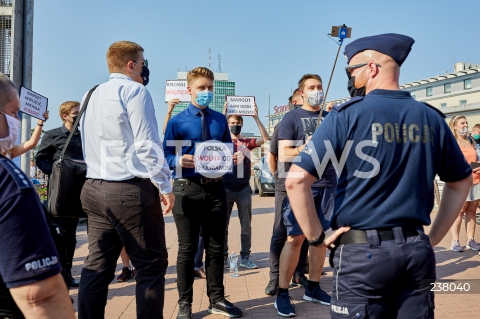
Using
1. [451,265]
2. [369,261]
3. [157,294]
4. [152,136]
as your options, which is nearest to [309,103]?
[152,136]

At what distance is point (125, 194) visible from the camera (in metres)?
3.14

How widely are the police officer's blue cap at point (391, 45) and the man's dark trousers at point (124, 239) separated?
179cm

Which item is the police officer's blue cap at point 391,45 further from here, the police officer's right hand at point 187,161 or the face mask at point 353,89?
the police officer's right hand at point 187,161

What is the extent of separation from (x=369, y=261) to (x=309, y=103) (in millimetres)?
2973

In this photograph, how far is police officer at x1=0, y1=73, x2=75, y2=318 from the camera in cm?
153

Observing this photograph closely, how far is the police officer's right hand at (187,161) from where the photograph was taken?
165 inches

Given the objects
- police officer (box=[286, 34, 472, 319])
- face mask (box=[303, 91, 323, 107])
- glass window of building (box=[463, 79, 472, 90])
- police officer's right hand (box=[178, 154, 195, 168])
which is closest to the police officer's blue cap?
police officer (box=[286, 34, 472, 319])

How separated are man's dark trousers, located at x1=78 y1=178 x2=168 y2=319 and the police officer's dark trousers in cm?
151

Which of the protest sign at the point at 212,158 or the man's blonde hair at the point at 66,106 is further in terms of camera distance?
the man's blonde hair at the point at 66,106

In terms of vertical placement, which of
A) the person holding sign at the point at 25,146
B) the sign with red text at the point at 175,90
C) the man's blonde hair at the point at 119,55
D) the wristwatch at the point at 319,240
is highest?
the sign with red text at the point at 175,90

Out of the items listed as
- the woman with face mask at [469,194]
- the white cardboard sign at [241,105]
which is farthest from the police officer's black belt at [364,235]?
the woman with face mask at [469,194]

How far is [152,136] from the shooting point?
320 cm

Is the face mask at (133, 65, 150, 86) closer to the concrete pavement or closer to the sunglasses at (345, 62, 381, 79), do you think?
the sunglasses at (345, 62, 381, 79)

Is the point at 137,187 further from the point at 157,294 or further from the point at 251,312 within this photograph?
the point at 251,312
